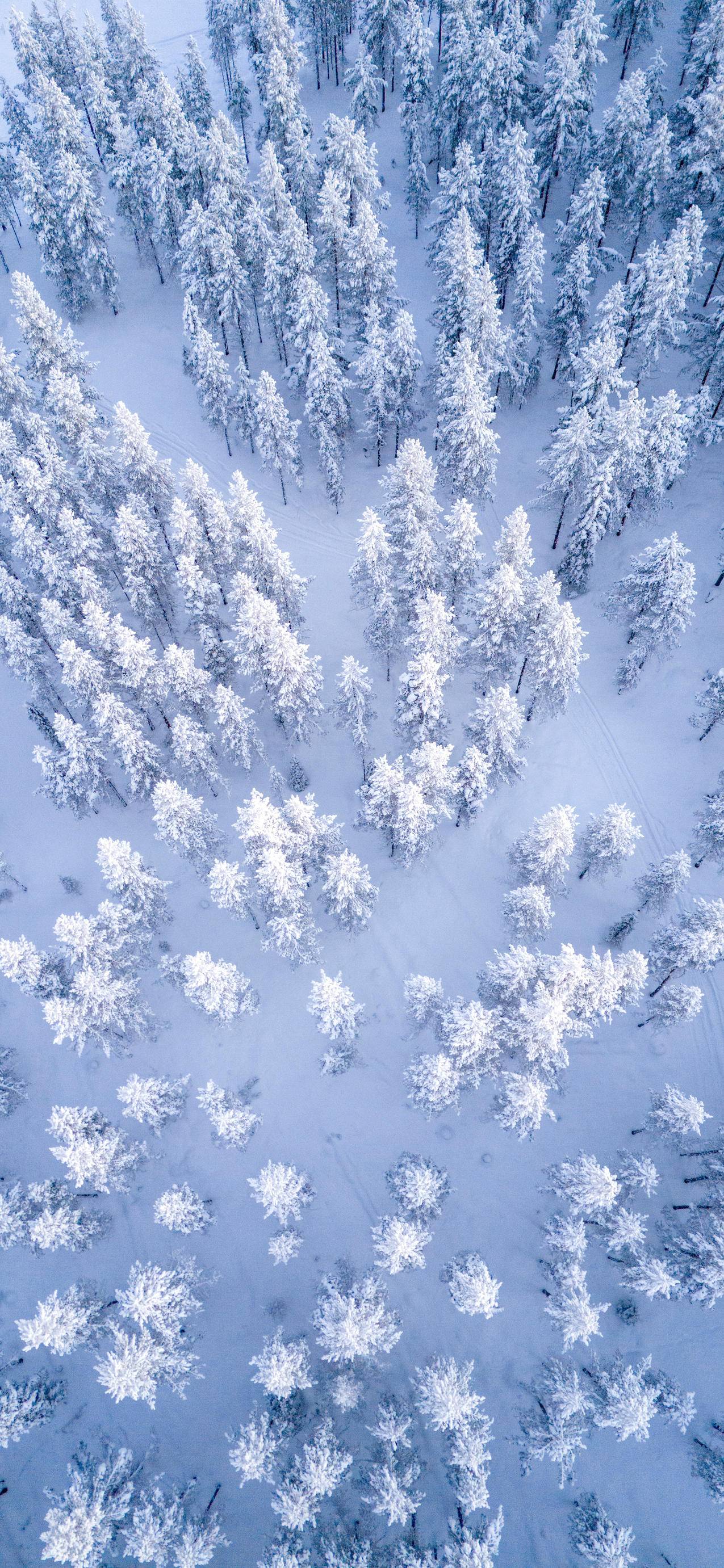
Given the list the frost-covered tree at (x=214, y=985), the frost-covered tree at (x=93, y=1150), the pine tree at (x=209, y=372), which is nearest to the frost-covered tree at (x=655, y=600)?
the pine tree at (x=209, y=372)

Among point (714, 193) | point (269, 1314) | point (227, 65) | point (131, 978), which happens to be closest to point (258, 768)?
point (131, 978)

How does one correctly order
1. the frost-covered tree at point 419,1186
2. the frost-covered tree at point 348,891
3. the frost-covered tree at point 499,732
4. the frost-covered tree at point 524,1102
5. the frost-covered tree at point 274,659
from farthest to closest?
the frost-covered tree at point 274,659, the frost-covered tree at point 499,732, the frost-covered tree at point 348,891, the frost-covered tree at point 419,1186, the frost-covered tree at point 524,1102

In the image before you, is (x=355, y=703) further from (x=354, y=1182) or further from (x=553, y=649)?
(x=354, y=1182)

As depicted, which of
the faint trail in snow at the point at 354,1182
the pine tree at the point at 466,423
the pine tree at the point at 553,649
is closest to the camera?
the pine tree at the point at 553,649

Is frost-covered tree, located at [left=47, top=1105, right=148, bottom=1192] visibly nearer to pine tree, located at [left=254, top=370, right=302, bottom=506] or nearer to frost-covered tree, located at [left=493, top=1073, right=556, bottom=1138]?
frost-covered tree, located at [left=493, top=1073, right=556, bottom=1138]

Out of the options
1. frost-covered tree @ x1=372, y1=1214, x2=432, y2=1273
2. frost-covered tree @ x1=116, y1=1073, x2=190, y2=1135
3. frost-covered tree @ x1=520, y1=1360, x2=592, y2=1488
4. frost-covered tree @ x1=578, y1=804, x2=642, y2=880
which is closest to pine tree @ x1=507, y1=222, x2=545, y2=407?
frost-covered tree @ x1=578, y1=804, x2=642, y2=880

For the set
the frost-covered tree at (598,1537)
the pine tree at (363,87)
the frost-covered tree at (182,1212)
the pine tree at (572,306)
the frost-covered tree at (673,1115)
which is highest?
the pine tree at (363,87)

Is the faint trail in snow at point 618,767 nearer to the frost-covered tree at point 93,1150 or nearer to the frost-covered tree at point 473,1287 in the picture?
the frost-covered tree at point 473,1287
